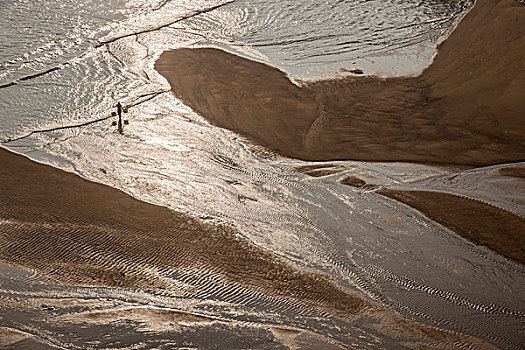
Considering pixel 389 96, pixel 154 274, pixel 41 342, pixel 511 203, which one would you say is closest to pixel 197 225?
pixel 154 274

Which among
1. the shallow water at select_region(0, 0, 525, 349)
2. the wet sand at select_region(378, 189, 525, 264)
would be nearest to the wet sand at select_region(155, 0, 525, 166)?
the shallow water at select_region(0, 0, 525, 349)

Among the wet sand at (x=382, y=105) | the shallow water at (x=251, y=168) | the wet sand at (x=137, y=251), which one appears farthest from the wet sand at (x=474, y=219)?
the wet sand at (x=137, y=251)

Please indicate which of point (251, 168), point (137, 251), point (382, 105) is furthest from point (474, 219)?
point (137, 251)

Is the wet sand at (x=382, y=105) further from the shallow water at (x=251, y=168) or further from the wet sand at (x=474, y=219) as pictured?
the wet sand at (x=474, y=219)

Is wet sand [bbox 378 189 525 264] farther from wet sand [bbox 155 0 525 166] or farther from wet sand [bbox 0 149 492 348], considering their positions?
wet sand [bbox 0 149 492 348]

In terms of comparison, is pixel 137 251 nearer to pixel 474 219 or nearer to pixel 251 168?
pixel 251 168

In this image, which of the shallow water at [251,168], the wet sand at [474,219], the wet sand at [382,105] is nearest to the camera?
the shallow water at [251,168]
